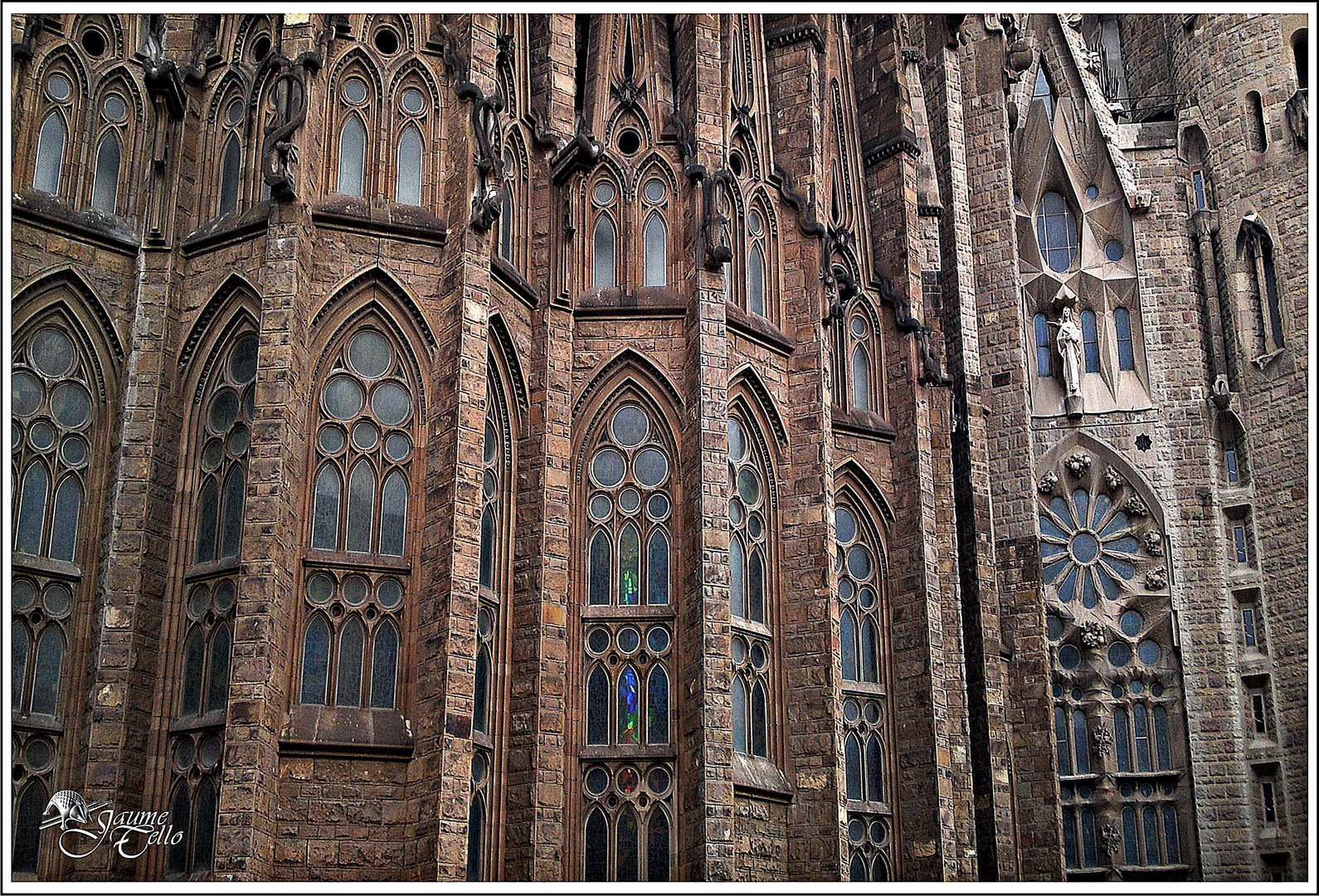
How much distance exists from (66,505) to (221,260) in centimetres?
351

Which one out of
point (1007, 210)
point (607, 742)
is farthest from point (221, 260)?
point (1007, 210)

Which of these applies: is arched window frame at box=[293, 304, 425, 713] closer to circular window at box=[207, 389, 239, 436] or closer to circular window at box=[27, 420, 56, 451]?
circular window at box=[207, 389, 239, 436]

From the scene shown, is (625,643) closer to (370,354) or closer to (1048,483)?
(370,354)

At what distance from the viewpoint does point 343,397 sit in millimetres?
20078

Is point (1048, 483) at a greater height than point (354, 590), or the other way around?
point (1048, 483)

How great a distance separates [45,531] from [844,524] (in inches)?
459

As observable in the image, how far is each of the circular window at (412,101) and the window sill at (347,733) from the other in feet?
→ 25.8

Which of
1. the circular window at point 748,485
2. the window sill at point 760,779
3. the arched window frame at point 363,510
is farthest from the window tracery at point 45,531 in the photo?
the circular window at point 748,485

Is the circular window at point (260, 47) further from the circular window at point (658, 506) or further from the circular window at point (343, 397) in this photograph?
the circular window at point (658, 506)

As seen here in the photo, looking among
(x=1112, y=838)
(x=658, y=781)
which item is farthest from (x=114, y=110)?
(x=1112, y=838)

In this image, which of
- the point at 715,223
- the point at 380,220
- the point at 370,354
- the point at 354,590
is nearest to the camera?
the point at 354,590

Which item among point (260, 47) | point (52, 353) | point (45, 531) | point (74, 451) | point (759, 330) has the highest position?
point (260, 47)

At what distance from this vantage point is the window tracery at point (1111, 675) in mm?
28062

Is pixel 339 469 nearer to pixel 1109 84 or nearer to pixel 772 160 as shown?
pixel 772 160
